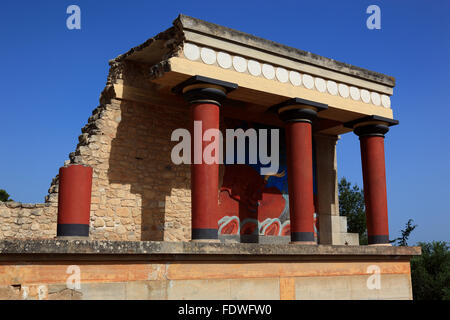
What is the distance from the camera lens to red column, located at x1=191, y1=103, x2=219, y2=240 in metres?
8.38

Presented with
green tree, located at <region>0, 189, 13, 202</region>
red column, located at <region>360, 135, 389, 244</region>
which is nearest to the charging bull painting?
red column, located at <region>360, 135, 389, 244</region>

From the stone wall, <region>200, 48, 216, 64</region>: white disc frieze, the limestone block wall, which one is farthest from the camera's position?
the limestone block wall

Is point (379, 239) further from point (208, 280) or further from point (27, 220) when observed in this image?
point (27, 220)

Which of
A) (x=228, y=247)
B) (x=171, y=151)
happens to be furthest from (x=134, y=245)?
(x=171, y=151)

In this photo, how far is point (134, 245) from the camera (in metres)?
6.09

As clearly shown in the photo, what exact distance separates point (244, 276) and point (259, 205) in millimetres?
4661

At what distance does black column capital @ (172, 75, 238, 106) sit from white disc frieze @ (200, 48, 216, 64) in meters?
0.41

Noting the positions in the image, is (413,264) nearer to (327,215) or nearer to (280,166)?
(327,215)

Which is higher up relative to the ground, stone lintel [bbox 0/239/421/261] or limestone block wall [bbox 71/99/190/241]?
limestone block wall [bbox 71/99/190/241]

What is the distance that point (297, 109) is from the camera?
10203 mm

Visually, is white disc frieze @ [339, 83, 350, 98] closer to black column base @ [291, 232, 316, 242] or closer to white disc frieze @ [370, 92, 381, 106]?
white disc frieze @ [370, 92, 381, 106]
